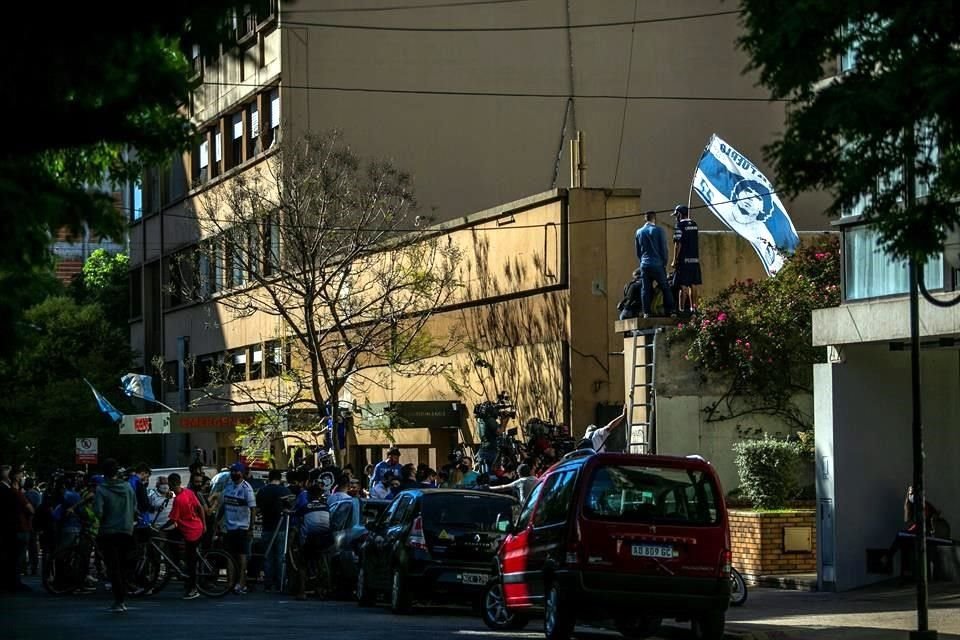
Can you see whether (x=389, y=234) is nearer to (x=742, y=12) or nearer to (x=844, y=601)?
(x=844, y=601)

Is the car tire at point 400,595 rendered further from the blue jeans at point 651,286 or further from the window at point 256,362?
the window at point 256,362

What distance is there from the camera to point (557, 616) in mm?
17453

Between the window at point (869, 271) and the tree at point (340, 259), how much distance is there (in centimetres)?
1556

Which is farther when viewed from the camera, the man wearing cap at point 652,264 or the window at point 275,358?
the window at point 275,358

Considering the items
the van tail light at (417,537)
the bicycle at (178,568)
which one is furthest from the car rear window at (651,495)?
the bicycle at (178,568)

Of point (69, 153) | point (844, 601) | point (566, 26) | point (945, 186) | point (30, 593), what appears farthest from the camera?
point (566, 26)

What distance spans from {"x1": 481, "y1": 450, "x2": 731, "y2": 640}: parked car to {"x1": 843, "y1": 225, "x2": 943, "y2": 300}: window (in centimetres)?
597

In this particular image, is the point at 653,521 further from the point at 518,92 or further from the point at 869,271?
the point at 518,92

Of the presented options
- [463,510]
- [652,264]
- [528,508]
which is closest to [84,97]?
[528,508]

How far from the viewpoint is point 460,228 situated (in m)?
39.5

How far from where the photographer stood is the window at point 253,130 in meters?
50.3

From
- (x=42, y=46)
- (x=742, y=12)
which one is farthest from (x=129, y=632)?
(x=42, y=46)

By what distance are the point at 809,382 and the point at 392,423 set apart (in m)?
11.5

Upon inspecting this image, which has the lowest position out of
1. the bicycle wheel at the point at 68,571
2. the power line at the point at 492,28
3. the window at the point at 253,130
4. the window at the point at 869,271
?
the bicycle wheel at the point at 68,571
